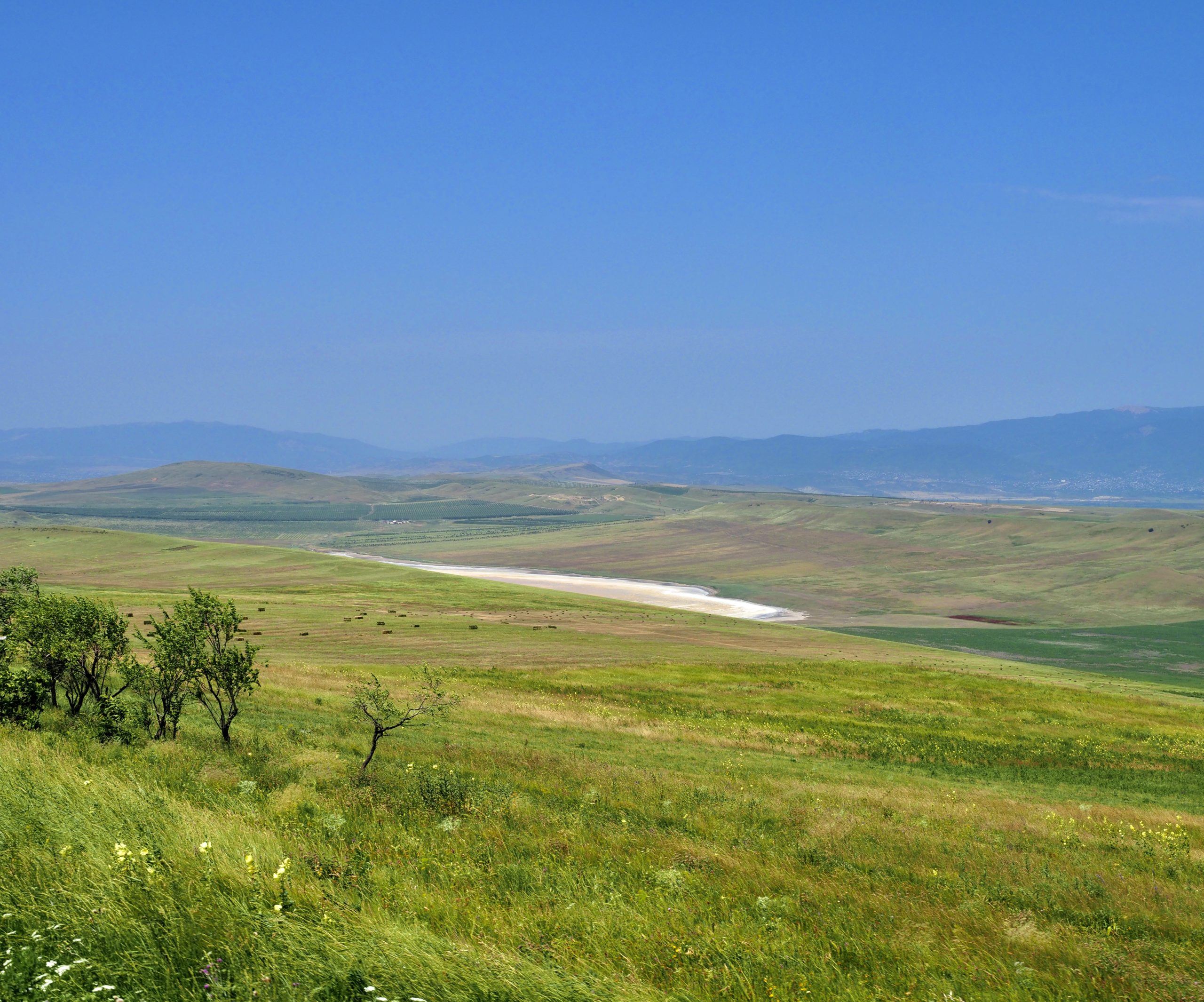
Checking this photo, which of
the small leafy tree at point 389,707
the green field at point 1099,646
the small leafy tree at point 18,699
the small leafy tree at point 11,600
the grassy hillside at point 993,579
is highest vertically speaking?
the small leafy tree at point 11,600

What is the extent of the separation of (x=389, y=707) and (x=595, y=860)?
38.2 feet

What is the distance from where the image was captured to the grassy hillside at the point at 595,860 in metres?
7.41

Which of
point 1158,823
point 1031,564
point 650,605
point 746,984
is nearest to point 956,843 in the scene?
point 1158,823

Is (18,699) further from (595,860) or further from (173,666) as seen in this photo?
(595,860)

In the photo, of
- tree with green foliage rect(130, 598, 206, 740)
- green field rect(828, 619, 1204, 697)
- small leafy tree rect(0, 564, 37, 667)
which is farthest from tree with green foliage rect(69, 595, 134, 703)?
green field rect(828, 619, 1204, 697)

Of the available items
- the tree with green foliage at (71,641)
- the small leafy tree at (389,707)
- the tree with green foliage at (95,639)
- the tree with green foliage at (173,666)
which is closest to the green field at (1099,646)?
the small leafy tree at (389,707)

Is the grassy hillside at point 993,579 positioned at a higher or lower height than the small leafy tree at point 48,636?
lower

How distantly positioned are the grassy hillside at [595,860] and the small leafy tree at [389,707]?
97 centimetres

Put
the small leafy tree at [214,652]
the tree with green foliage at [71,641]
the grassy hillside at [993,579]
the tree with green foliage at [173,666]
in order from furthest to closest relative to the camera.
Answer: the grassy hillside at [993,579], the small leafy tree at [214,652], the tree with green foliage at [173,666], the tree with green foliage at [71,641]

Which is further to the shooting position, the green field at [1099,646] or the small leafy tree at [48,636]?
the green field at [1099,646]

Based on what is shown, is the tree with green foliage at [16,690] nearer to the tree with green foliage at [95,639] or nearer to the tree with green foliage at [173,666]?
the tree with green foliage at [95,639]

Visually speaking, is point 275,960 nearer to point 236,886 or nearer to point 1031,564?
point 236,886

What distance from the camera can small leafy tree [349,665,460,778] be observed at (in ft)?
73.3

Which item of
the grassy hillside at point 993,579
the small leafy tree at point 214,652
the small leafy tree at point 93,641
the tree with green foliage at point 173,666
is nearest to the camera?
the small leafy tree at point 93,641
